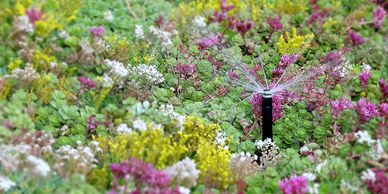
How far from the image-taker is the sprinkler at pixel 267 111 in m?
3.21

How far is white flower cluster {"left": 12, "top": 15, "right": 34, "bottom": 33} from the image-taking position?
3.19 meters

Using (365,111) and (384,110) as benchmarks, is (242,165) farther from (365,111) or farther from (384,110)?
(384,110)

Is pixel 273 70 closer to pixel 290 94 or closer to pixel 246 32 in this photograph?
pixel 290 94

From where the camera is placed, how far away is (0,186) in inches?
104

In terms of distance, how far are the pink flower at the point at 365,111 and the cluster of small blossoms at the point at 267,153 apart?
0.48 metres

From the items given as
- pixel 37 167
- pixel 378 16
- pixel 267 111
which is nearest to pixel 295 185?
pixel 267 111

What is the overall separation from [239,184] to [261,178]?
0.17 metres

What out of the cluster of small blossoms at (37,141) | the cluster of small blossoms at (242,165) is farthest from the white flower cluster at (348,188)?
the cluster of small blossoms at (37,141)

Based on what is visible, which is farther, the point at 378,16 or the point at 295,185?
the point at 378,16

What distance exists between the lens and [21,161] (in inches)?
102

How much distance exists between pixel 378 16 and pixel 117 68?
250 cm

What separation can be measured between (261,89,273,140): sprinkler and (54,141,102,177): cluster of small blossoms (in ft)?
2.87

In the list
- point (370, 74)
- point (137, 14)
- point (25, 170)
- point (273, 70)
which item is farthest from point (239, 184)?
point (137, 14)

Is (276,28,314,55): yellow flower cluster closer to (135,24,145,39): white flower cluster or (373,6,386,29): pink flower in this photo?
(135,24,145,39): white flower cluster
